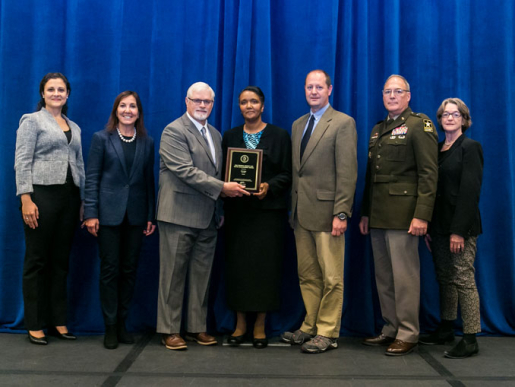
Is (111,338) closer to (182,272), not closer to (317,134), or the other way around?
(182,272)

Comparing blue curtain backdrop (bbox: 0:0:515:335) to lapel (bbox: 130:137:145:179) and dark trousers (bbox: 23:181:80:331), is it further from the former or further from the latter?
lapel (bbox: 130:137:145:179)

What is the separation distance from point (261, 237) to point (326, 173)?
1.79 ft

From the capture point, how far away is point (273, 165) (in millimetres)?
2963

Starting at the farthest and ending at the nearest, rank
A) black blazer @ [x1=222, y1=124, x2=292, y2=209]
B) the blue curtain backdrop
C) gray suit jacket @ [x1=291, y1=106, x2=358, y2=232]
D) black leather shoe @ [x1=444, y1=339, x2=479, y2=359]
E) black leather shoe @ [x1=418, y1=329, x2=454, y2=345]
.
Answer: the blue curtain backdrop, black leather shoe @ [x1=418, y1=329, x2=454, y2=345], black blazer @ [x1=222, y1=124, x2=292, y2=209], gray suit jacket @ [x1=291, y1=106, x2=358, y2=232], black leather shoe @ [x1=444, y1=339, x2=479, y2=359]

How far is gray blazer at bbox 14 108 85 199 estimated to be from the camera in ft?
9.32

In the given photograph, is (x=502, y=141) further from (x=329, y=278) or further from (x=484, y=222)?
(x=329, y=278)

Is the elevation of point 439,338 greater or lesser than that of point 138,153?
lesser

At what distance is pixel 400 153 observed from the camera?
281cm

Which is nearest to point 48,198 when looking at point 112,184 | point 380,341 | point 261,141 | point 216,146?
point 112,184

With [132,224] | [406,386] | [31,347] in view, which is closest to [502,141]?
[406,386]

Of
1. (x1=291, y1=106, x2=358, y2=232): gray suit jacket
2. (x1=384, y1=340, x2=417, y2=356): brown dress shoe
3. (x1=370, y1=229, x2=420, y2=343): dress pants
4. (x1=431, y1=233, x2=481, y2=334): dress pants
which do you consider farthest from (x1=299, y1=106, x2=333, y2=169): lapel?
(x1=384, y1=340, x2=417, y2=356): brown dress shoe

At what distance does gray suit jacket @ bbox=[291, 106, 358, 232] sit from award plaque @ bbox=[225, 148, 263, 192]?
0.27 metres

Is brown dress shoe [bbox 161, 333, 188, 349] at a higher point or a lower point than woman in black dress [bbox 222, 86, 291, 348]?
lower

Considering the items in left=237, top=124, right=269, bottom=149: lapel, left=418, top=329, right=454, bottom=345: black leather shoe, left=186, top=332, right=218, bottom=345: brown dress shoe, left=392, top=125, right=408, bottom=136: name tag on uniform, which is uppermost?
left=392, top=125, right=408, bottom=136: name tag on uniform
